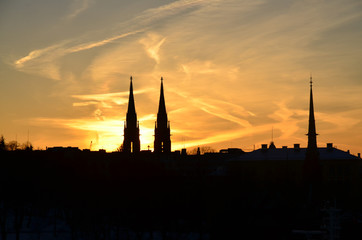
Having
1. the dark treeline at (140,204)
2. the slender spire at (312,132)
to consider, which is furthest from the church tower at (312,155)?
the dark treeline at (140,204)

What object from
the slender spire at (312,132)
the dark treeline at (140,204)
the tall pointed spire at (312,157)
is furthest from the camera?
the slender spire at (312,132)

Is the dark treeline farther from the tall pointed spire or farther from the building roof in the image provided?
the building roof

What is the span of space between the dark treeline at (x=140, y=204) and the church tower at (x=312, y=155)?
3061 cm

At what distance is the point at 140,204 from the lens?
101188mm

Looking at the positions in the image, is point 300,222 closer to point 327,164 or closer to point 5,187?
point 5,187

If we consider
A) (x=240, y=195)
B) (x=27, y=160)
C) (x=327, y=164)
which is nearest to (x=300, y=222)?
(x=240, y=195)

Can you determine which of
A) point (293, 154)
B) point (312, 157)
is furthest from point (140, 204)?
point (293, 154)

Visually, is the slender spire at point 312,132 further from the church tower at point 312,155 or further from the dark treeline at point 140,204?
the dark treeline at point 140,204

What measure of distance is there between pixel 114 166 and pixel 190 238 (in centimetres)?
3751

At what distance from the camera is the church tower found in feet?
526

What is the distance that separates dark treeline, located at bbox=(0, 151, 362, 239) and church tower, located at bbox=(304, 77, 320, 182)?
30.6m

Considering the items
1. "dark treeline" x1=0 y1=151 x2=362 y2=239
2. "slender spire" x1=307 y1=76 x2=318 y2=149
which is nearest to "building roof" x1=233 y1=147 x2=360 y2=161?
"slender spire" x1=307 y1=76 x2=318 y2=149

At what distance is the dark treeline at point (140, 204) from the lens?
96.9 metres

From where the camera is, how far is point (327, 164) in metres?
172
